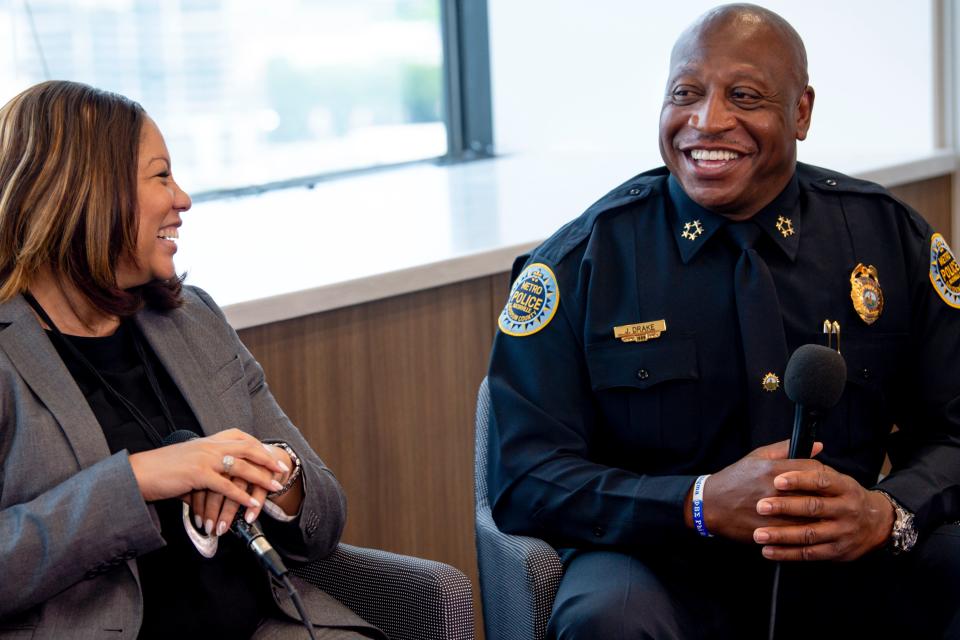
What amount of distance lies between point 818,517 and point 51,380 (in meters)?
1.00

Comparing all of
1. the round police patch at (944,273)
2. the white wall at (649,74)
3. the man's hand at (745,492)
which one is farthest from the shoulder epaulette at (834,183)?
the white wall at (649,74)

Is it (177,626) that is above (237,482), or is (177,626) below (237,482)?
below

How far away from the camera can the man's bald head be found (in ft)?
6.11

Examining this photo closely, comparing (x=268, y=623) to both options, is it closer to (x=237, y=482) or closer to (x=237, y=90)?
(x=237, y=482)

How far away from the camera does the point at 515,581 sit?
1756mm

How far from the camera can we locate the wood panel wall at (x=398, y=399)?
2373 millimetres

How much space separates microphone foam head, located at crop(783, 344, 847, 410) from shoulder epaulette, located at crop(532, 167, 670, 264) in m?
0.50

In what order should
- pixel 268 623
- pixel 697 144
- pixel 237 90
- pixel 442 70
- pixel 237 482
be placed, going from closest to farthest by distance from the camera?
pixel 237 482 → pixel 268 623 → pixel 697 144 → pixel 237 90 → pixel 442 70

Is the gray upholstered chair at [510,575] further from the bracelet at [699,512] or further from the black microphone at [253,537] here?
the black microphone at [253,537]

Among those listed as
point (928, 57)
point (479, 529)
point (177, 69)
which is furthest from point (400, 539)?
point (928, 57)

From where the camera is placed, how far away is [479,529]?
1.89 meters

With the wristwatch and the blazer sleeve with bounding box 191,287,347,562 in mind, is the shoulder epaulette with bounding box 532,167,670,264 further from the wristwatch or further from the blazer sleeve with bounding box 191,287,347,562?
the wristwatch

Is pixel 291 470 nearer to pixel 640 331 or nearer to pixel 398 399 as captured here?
pixel 640 331

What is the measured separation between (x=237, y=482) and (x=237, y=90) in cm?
226
